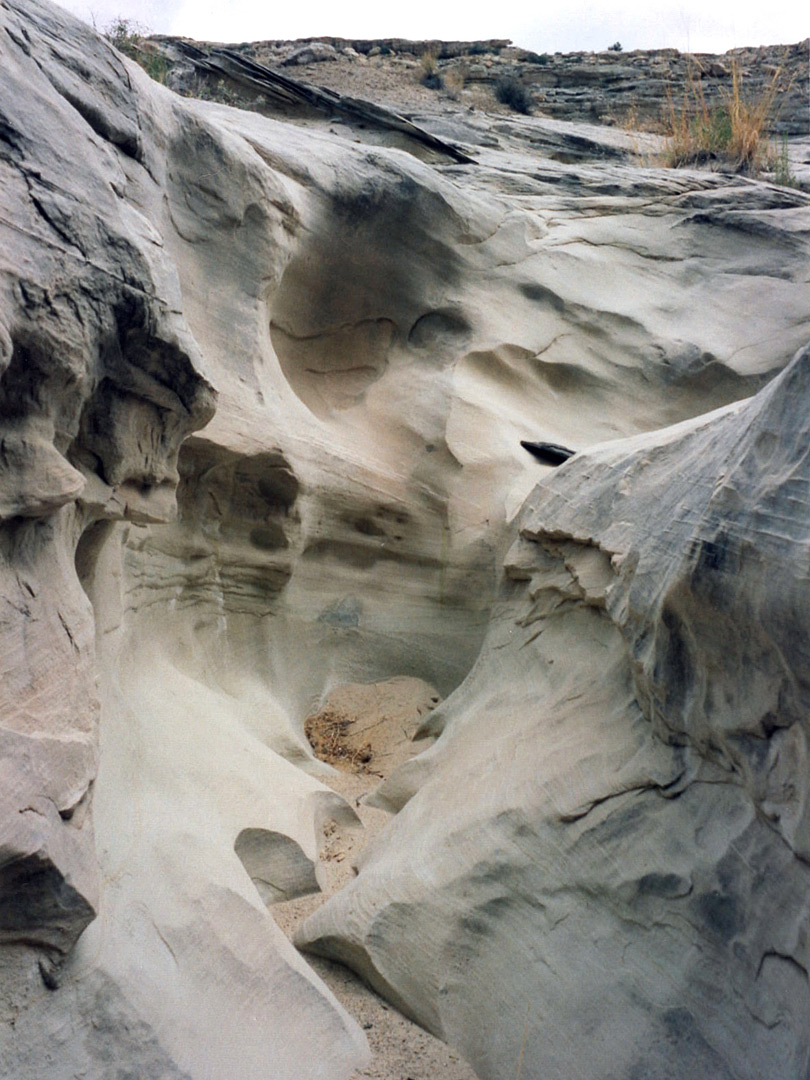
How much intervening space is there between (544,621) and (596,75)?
24.1ft

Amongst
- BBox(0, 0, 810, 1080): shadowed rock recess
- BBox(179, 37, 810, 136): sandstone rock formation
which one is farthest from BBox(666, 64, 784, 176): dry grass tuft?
BBox(0, 0, 810, 1080): shadowed rock recess

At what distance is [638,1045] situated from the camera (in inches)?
100

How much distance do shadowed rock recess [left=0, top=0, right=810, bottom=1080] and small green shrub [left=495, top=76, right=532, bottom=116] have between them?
426cm

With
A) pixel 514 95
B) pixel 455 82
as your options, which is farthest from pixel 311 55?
pixel 514 95

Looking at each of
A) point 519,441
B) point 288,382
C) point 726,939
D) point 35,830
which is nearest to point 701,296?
point 519,441

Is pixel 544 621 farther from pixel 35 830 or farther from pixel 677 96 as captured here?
pixel 677 96

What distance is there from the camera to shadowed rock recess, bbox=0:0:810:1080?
2418 mm

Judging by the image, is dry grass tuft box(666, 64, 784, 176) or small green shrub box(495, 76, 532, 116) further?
small green shrub box(495, 76, 532, 116)

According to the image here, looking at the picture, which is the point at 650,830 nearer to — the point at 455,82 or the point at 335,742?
the point at 335,742

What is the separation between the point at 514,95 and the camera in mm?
9117

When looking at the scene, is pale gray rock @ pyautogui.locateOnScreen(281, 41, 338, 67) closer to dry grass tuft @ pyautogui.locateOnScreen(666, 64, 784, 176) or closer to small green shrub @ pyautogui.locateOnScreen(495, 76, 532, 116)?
small green shrub @ pyautogui.locateOnScreen(495, 76, 532, 116)

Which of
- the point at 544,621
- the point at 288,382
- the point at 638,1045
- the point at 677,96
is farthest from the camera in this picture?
the point at 677,96

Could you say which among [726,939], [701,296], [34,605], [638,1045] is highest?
[701,296]

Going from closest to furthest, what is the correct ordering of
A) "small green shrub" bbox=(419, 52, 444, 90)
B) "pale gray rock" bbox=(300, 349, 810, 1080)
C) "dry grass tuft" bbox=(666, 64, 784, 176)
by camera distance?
"pale gray rock" bbox=(300, 349, 810, 1080), "dry grass tuft" bbox=(666, 64, 784, 176), "small green shrub" bbox=(419, 52, 444, 90)
